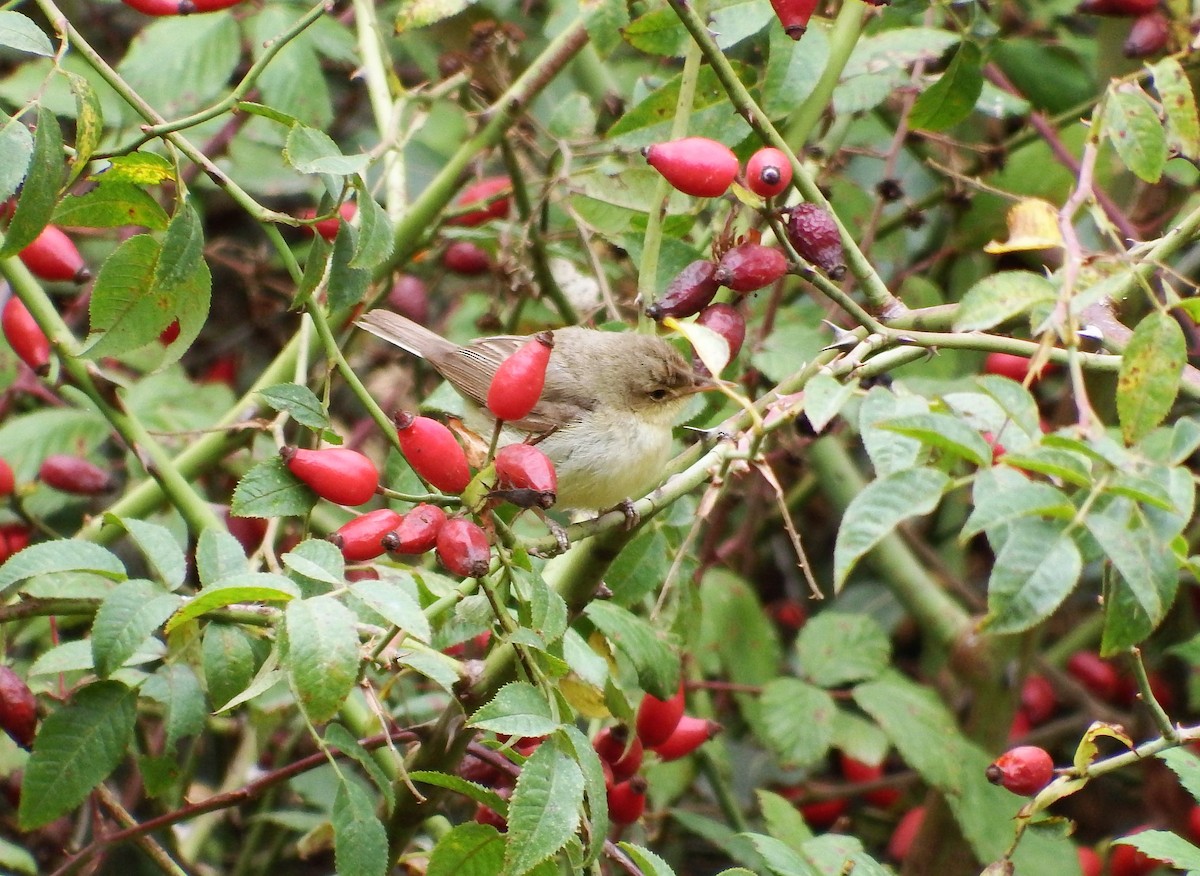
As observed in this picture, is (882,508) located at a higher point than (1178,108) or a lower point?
lower

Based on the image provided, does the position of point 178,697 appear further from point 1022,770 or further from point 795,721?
point 795,721

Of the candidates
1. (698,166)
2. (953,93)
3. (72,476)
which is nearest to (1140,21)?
(953,93)

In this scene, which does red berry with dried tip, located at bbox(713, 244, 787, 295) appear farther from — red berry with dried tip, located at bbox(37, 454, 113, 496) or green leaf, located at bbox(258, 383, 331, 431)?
red berry with dried tip, located at bbox(37, 454, 113, 496)

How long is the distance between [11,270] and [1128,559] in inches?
66.3

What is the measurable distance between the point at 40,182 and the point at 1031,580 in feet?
3.90

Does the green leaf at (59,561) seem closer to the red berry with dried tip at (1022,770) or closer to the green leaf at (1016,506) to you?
the green leaf at (1016,506)

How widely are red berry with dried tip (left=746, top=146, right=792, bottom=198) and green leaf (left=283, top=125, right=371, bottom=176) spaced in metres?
0.52

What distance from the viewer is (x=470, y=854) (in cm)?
163

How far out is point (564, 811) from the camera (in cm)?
144

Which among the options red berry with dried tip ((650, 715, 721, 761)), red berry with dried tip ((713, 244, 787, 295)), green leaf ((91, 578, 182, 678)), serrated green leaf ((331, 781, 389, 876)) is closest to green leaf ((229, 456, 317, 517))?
green leaf ((91, 578, 182, 678))

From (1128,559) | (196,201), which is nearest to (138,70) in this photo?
(196,201)

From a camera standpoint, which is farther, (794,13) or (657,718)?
(657,718)

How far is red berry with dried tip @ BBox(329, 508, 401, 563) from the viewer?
163 cm

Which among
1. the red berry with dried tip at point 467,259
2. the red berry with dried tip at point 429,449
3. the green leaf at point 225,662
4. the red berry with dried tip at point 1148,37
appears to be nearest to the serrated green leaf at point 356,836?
the green leaf at point 225,662
